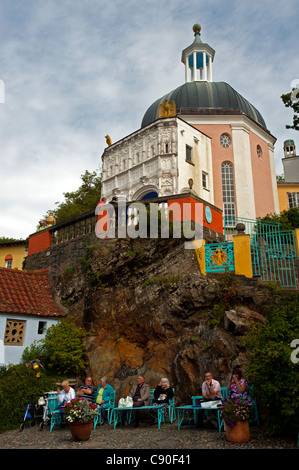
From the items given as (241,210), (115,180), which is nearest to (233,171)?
(241,210)

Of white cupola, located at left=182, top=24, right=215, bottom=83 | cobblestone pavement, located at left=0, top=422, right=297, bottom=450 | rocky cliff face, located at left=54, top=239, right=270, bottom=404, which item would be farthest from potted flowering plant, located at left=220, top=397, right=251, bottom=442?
white cupola, located at left=182, top=24, right=215, bottom=83

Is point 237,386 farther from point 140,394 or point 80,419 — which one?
point 80,419

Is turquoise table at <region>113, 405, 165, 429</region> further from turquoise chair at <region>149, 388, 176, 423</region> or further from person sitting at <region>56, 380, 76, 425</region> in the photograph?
person sitting at <region>56, 380, 76, 425</region>

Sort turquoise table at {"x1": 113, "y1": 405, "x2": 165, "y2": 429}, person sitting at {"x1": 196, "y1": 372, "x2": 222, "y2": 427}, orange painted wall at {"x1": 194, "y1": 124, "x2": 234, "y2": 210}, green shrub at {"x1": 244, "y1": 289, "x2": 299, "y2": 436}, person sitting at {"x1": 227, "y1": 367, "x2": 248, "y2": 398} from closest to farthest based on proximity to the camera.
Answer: green shrub at {"x1": 244, "y1": 289, "x2": 299, "y2": 436} → person sitting at {"x1": 227, "y1": 367, "x2": 248, "y2": 398} → person sitting at {"x1": 196, "y1": 372, "x2": 222, "y2": 427} → turquoise table at {"x1": 113, "y1": 405, "x2": 165, "y2": 429} → orange painted wall at {"x1": 194, "y1": 124, "x2": 234, "y2": 210}

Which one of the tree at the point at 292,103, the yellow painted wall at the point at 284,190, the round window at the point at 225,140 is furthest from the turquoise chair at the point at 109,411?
the yellow painted wall at the point at 284,190

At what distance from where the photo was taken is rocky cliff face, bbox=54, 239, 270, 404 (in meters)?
9.62

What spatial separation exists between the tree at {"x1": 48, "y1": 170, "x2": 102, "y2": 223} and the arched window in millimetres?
9882

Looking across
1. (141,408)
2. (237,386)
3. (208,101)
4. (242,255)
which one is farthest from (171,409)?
(208,101)

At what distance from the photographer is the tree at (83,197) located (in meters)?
30.2

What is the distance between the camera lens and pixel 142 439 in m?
7.43

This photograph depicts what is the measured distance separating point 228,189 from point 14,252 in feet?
50.6

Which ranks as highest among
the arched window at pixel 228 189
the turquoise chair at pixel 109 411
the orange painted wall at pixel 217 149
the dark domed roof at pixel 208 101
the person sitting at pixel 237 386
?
the dark domed roof at pixel 208 101

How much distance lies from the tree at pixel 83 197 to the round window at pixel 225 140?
1021cm

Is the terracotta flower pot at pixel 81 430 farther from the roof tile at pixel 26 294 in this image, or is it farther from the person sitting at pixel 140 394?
the roof tile at pixel 26 294
